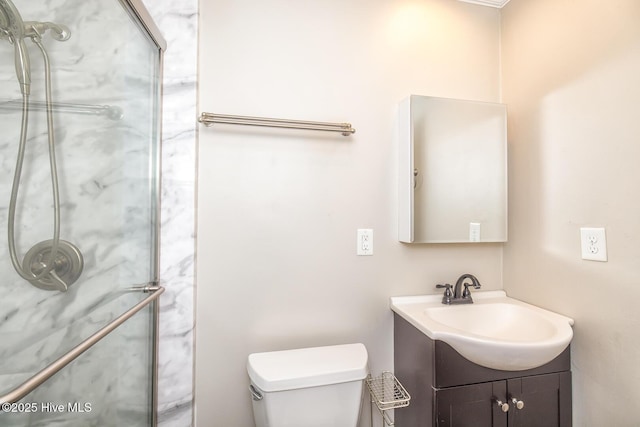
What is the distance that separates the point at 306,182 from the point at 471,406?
3.64 ft

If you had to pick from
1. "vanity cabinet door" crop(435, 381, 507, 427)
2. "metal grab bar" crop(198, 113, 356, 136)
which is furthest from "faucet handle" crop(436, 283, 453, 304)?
"metal grab bar" crop(198, 113, 356, 136)

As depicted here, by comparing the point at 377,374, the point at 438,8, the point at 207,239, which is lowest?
the point at 377,374

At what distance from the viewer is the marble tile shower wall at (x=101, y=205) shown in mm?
702

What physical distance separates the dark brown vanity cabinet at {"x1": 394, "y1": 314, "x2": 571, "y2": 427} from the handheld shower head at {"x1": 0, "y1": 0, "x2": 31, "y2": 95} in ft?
4.85

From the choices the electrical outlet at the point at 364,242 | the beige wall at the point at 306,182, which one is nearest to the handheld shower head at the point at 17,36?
the beige wall at the point at 306,182

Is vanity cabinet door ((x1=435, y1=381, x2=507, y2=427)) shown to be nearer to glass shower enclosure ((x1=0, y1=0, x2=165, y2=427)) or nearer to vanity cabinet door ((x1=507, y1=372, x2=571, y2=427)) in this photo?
vanity cabinet door ((x1=507, y1=372, x2=571, y2=427))

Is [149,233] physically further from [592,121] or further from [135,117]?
[592,121]

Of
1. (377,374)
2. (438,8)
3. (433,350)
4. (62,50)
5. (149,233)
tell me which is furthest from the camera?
(438,8)

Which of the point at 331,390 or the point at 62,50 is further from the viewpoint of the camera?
the point at 331,390

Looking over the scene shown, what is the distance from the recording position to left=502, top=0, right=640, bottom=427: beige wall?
0.96 metres

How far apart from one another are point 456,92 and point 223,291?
1.58 meters

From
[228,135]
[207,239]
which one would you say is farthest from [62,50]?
[207,239]

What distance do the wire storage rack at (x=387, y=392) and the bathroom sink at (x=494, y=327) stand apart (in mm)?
322

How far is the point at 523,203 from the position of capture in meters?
1.38
